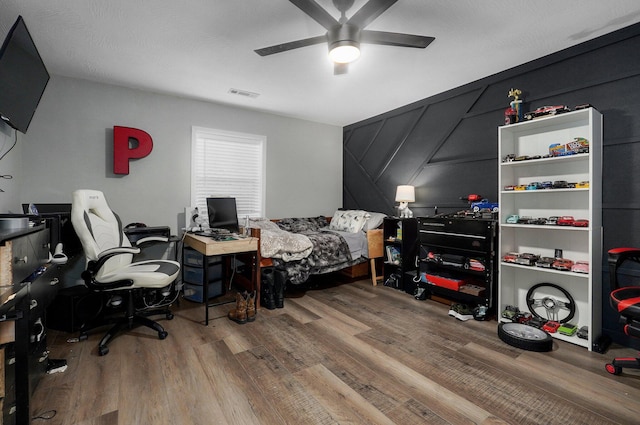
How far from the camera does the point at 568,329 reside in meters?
2.40

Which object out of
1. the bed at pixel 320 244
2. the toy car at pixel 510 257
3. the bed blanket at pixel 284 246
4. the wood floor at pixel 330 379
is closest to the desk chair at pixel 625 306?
the wood floor at pixel 330 379

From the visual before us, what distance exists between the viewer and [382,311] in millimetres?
3061

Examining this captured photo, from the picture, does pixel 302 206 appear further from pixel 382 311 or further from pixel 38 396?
pixel 38 396

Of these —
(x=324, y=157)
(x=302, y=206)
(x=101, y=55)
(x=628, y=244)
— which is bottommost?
(x=628, y=244)

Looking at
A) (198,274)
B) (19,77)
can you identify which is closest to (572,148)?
(198,274)

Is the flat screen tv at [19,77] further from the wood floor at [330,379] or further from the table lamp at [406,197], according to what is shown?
the table lamp at [406,197]

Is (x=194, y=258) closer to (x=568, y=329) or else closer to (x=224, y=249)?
(x=224, y=249)

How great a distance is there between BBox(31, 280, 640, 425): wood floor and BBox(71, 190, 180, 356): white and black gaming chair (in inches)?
7.3

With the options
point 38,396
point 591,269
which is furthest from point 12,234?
point 591,269

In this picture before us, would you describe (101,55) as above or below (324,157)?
above

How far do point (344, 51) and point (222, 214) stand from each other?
7.75 ft

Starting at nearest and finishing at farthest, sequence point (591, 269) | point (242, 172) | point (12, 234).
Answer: point (12, 234) → point (591, 269) → point (242, 172)

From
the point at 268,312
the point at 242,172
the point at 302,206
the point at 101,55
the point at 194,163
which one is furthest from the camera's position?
the point at 302,206

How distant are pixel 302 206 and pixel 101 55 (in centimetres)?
313
